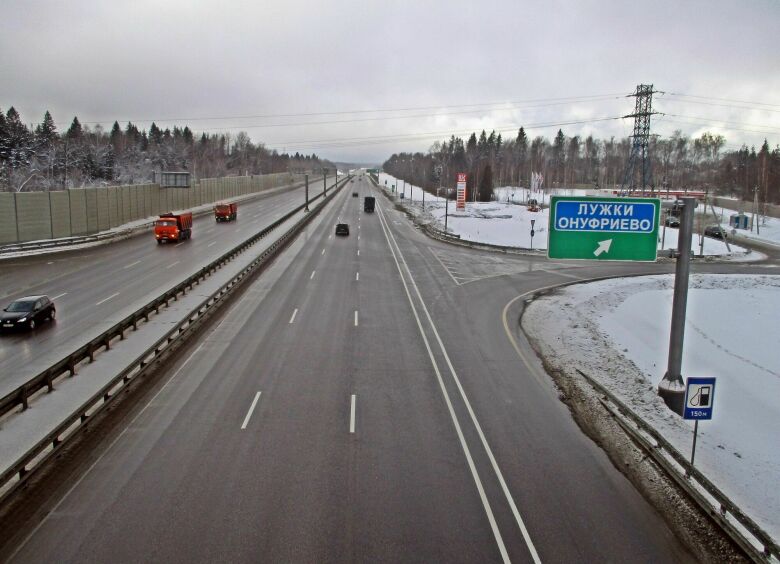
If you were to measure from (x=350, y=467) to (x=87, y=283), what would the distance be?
27.2m

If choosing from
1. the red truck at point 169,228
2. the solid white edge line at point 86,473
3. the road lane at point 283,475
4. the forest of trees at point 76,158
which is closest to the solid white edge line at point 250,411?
the road lane at point 283,475

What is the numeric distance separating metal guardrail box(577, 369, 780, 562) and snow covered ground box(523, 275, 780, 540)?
810 millimetres

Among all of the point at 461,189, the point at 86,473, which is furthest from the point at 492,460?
the point at 461,189

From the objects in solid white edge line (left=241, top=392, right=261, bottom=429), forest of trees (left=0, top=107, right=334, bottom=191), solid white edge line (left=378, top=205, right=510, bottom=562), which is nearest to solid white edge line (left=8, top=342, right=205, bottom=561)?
solid white edge line (left=241, top=392, right=261, bottom=429)

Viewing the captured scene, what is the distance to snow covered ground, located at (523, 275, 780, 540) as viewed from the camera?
14.5 meters

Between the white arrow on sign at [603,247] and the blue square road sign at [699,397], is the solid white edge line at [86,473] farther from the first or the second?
the white arrow on sign at [603,247]

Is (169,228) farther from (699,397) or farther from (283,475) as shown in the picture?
(699,397)

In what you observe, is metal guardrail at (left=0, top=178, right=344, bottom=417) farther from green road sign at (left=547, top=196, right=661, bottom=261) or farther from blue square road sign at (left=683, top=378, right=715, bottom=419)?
blue square road sign at (left=683, top=378, right=715, bottom=419)

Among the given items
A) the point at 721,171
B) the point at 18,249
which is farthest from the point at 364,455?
the point at 721,171

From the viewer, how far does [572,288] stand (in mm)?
38781

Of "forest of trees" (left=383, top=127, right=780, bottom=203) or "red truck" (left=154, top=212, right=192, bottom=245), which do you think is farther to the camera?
"forest of trees" (left=383, top=127, right=780, bottom=203)

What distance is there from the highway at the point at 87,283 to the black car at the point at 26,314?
0.40 m

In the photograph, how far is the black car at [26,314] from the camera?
23.4 m

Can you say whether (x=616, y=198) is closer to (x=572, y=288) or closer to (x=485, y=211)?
(x=572, y=288)
